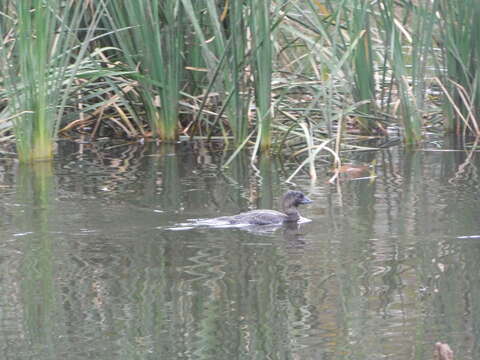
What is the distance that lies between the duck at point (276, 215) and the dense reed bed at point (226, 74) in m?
1.39

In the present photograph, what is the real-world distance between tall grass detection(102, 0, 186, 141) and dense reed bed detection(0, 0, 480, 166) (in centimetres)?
1

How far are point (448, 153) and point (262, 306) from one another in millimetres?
5286

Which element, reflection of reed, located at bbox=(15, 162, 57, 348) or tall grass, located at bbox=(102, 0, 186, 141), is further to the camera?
tall grass, located at bbox=(102, 0, 186, 141)

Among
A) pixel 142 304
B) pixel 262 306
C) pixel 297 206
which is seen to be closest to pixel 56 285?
pixel 142 304

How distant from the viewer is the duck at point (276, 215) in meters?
7.52

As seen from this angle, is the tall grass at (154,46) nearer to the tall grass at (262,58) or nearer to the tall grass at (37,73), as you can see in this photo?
the tall grass at (37,73)

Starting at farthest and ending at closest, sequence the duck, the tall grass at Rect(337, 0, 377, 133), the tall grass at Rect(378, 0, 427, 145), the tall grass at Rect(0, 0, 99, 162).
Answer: the tall grass at Rect(337, 0, 377, 133) → the tall grass at Rect(378, 0, 427, 145) → the tall grass at Rect(0, 0, 99, 162) → the duck

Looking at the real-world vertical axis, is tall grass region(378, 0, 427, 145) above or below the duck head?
above

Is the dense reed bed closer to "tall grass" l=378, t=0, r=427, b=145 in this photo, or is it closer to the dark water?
"tall grass" l=378, t=0, r=427, b=145

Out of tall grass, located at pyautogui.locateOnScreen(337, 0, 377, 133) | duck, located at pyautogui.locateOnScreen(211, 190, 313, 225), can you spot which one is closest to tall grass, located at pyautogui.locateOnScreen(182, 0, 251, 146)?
tall grass, located at pyautogui.locateOnScreen(337, 0, 377, 133)

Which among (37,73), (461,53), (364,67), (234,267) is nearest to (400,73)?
(364,67)

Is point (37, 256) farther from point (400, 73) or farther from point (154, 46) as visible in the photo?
point (400, 73)

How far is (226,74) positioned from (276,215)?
2.84 meters

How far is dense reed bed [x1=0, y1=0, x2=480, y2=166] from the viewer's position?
9.71 m
